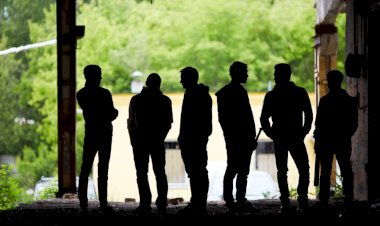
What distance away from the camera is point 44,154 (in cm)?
4131

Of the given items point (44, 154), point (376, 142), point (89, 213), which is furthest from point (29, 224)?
point (44, 154)

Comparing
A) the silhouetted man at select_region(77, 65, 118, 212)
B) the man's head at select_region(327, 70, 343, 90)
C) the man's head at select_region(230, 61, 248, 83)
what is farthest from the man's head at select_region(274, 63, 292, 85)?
the silhouetted man at select_region(77, 65, 118, 212)

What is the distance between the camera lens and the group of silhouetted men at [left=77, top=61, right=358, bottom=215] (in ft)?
34.9

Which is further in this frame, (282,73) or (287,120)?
(287,120)

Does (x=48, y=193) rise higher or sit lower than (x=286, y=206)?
lower

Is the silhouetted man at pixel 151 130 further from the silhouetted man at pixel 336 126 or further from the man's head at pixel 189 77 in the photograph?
the silhouetted man at pixel 336 126

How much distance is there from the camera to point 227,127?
423 inches

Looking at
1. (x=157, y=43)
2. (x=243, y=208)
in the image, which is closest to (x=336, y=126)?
(x=243, y=208)

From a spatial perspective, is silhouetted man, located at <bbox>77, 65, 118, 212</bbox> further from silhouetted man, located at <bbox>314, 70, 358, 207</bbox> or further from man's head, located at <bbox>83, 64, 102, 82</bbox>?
silhouetted man, located at <bbox>314, 70, 358, 207</bbox>

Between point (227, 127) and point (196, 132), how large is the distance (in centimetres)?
36

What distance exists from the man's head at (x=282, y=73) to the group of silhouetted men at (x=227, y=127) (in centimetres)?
8

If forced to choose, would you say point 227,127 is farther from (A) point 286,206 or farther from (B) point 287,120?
(A) point 286,206

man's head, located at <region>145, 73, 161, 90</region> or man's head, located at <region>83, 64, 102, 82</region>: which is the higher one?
man's head, located at <region>83, 64, 102, 82</region>

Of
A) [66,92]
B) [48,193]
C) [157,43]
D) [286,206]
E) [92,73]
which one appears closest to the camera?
[92,73]
